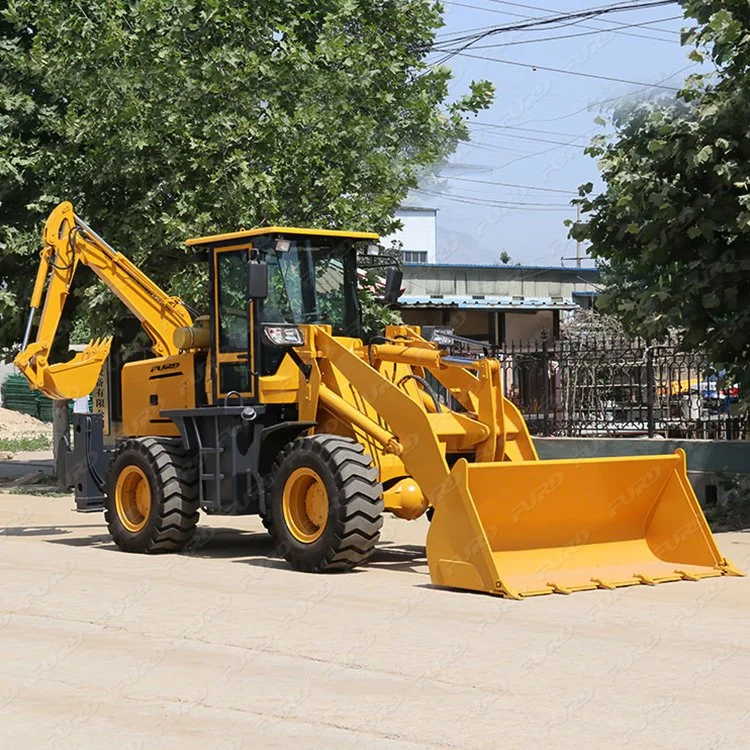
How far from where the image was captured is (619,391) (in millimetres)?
21141

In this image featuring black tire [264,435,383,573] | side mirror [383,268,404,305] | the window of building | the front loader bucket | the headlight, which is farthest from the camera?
the window of building

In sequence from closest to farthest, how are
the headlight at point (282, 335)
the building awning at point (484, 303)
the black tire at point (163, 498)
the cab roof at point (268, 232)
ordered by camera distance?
the headlight at point (282, 335) < the cab roof at point (268, 232) < the black tire at point (163, 498) < the building awning at point (484, 303)

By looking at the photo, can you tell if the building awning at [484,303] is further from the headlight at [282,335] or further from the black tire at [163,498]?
the headlight at [282,335]

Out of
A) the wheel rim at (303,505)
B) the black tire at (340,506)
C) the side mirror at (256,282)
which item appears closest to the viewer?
the black tire at (340,506)

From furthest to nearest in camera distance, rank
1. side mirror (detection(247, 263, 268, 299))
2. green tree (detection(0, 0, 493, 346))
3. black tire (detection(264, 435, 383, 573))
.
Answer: green tree (detection(0, 0, 493, 346)) → side mirror (detection(247, 263, 268, 299)) → black tire (detection(264, 435, 383, 573))

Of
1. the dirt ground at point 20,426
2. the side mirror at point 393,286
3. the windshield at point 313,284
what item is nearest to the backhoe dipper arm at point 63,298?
the windshield at point 313,284

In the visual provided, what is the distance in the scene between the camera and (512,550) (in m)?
12.6

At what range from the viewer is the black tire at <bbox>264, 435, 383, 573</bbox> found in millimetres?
12938

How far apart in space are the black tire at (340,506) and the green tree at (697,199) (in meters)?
5.03

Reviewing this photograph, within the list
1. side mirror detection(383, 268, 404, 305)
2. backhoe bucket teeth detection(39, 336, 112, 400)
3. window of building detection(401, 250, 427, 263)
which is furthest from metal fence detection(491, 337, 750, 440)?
window of building detection(401, 250, 427, 263)

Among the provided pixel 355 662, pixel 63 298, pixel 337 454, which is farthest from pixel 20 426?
pixel 355 662

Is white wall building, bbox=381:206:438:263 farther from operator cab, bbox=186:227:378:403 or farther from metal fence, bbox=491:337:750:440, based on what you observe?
operator cab, bbox=186:227:378:403

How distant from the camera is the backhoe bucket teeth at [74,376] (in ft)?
56.0

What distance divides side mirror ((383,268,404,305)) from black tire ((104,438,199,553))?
2616 millimetres
